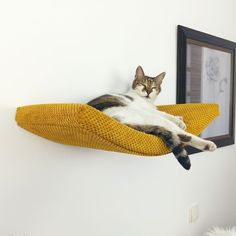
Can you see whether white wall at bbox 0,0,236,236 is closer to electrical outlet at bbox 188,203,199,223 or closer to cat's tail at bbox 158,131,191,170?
electrical outlet at bbox 188,203,199,223

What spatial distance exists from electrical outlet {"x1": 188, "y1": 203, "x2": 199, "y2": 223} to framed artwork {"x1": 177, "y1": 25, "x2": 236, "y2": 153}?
0.34 m

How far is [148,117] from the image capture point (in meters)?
0.97

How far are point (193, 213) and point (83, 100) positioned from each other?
101 centimetres

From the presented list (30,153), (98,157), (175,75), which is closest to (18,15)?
(30,153)

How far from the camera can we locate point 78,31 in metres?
1.09

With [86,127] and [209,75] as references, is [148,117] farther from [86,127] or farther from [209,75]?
[209,75]

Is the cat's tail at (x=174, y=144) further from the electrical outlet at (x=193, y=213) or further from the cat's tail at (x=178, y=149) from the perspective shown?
the electrical outlet at (x=193, y=213)

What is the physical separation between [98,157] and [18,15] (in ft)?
1.98

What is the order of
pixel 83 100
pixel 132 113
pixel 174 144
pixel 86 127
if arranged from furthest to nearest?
1. pixel 83 100
2. pixel 132 113
3. pixel 174 144
4. pixel 86 127

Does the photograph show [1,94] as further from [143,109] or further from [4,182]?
[143,109]

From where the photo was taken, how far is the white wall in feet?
3.11

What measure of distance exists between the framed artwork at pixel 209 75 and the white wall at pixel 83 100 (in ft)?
0.20

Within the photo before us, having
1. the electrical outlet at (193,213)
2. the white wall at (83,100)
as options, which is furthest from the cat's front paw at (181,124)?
the electrical outlet at (193,213)

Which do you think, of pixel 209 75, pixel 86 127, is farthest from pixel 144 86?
pixel 209 75
